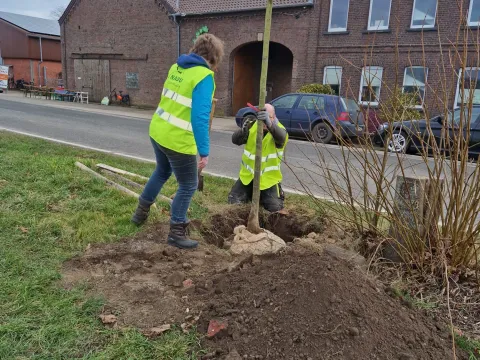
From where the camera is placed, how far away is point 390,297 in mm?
2688

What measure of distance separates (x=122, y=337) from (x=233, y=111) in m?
21.5

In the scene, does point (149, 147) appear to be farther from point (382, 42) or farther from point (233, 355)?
point (382, 42)

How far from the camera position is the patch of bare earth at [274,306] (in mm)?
2277

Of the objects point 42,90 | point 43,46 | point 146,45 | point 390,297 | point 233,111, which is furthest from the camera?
point 43,46

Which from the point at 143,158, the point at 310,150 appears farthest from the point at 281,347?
the point at 310,150

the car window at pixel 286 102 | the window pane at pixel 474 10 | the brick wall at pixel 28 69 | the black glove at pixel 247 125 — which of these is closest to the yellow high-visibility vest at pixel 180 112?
the black glove at pixel 247 125

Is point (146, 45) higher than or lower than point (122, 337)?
higher

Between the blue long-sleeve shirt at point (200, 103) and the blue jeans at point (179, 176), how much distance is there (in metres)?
0.19

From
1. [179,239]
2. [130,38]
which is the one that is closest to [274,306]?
[179,239]

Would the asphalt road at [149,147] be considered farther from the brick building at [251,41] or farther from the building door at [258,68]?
the building door at [258,68]

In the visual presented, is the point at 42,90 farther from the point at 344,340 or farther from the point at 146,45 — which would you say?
the point at 344,340

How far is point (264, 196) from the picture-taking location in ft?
16.4

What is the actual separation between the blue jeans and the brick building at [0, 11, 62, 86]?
40443mm

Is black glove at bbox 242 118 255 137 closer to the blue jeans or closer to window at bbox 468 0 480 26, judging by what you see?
the blue jeans
